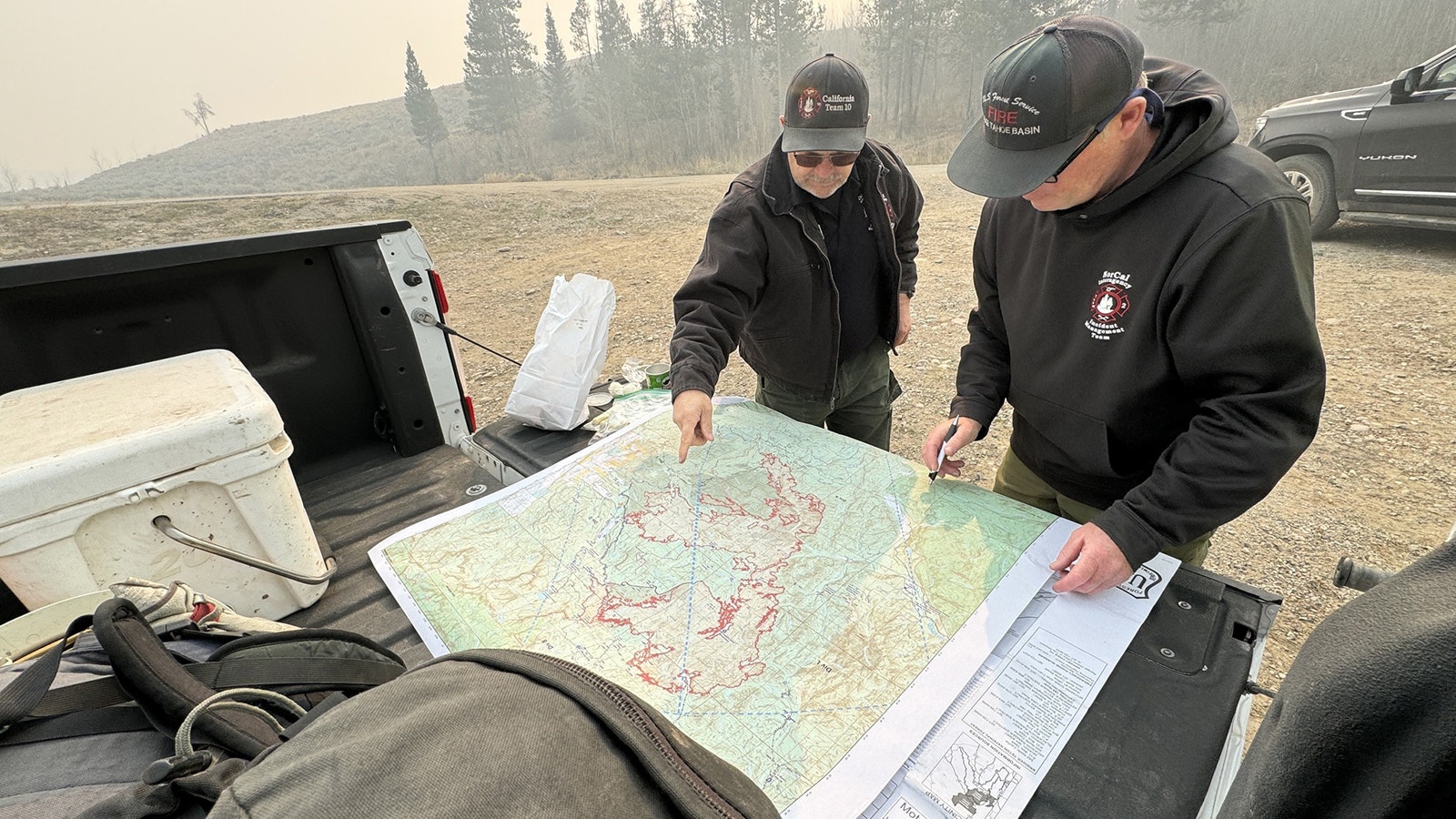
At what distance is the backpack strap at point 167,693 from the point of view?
74 centimetres

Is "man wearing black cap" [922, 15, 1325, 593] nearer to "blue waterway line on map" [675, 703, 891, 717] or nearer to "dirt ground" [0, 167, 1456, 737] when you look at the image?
"blue waterway line on map" [675, 703, 891, 717]

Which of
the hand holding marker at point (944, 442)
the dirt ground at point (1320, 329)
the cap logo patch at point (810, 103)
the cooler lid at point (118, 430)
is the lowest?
the dirt ground at point (1320, 329)

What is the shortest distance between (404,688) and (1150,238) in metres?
1.40

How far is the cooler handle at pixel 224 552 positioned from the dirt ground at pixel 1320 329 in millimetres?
3014

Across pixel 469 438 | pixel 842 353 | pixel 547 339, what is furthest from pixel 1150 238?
pixel 469 438

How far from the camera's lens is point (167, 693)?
2.53ft

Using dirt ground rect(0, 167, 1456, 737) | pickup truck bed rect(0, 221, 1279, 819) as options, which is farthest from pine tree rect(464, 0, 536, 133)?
pickup truck bed rect(0, 221, 1279, 819)

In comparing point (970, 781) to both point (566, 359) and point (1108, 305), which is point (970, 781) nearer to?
point (1108, 305)

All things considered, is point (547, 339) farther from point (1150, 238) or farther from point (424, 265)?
point (1150, 238)

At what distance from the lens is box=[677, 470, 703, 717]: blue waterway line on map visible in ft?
3.47

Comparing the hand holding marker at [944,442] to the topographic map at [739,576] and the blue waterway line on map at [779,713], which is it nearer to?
the topographic map at [739,576]

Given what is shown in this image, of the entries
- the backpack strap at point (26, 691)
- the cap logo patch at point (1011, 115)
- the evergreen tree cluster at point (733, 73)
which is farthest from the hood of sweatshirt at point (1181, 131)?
the evergreen tree cluster at point (733, 73)

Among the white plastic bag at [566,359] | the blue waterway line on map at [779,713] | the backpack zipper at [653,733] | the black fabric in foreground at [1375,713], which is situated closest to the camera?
the black fabric in foreground at [1375,713]

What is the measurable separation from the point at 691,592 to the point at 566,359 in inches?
48.7
